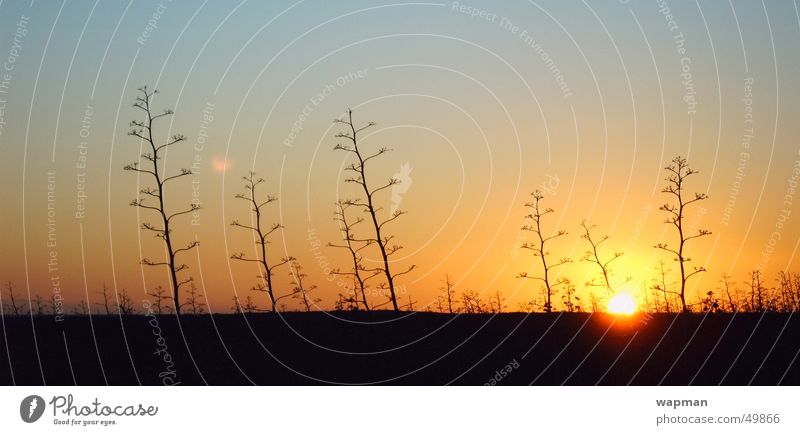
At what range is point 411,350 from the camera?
2420 centimetres

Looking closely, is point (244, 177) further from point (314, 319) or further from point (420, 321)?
point (420, 321)

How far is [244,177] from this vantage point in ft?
97.2
